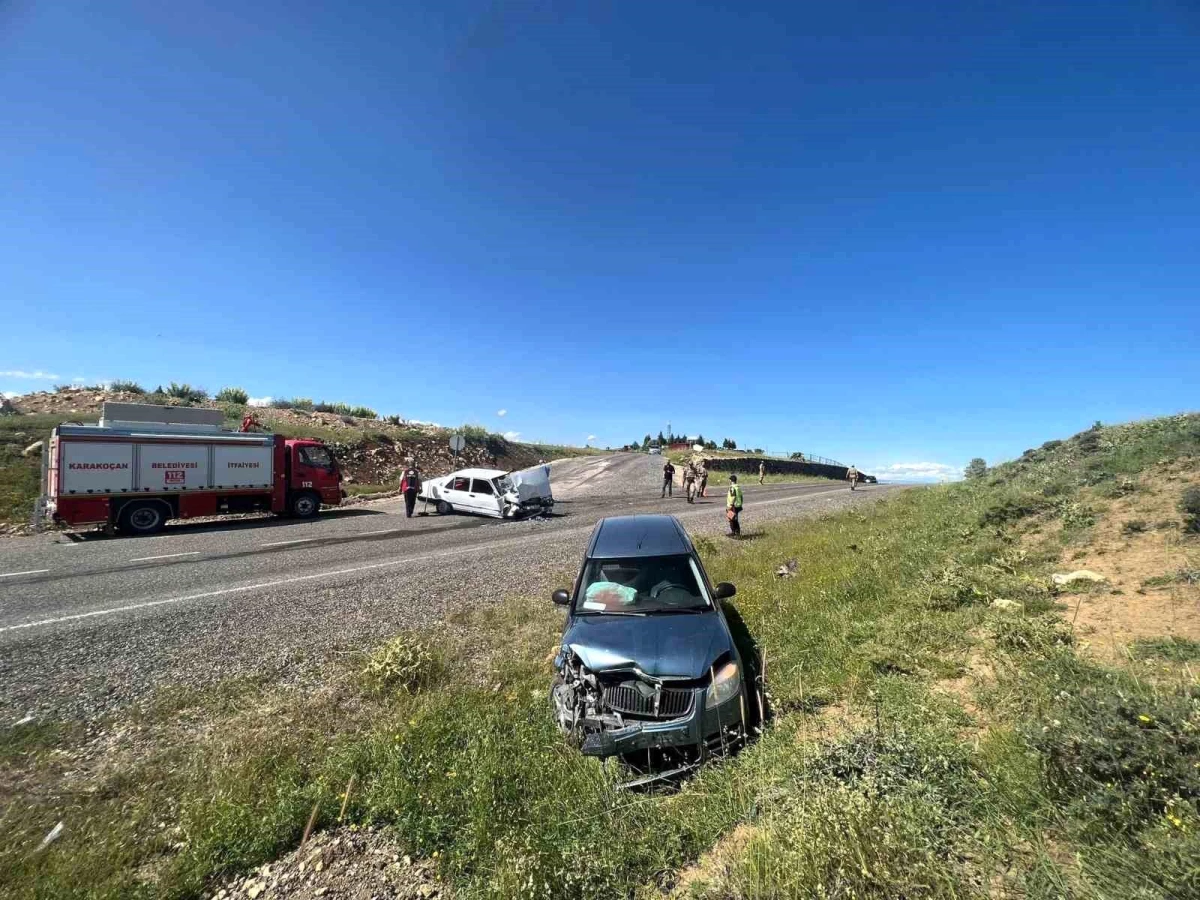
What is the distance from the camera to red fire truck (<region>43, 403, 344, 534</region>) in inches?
575

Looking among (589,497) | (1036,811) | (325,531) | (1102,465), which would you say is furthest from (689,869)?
(589,497)

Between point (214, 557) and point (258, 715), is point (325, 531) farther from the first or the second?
point (258, 715)

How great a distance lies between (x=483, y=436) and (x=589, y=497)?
14.7m

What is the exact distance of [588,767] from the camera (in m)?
3.63

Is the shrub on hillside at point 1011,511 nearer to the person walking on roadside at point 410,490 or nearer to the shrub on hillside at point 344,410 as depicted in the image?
the person walking on roadside at point 410,490

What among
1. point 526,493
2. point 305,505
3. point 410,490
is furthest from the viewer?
point 526,493

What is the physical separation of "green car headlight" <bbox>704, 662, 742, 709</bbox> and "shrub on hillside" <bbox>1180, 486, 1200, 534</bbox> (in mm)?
7919

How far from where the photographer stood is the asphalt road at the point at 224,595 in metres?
5.90

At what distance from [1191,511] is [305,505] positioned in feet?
78.3

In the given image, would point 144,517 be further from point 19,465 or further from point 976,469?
point 976,469

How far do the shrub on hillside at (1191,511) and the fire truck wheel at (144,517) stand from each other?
24766 millimetres

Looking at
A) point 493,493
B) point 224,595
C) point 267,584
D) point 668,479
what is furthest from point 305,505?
point 668,479

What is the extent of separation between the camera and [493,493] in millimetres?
20453

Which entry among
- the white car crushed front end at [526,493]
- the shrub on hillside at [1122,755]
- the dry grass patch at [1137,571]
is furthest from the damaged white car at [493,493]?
the shrub on hillside at [1122,755]
